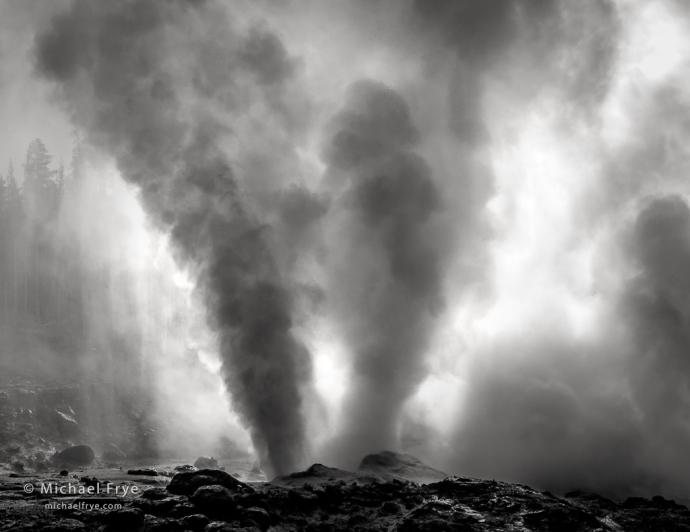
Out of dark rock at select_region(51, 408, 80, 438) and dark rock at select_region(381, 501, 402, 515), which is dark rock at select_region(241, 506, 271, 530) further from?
dark rock at select_region(51, 408, 80, 438)

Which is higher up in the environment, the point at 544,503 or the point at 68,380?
the point at 68,380

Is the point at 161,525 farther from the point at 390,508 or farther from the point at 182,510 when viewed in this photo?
the point at 390,508

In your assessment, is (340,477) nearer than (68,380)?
Yes

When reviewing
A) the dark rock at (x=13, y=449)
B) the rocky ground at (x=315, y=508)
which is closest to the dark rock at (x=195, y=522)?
the rocky ground at (x=315, y=508)

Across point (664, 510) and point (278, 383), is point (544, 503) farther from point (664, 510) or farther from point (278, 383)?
point (278, 383)

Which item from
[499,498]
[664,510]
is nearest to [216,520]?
[499,498]

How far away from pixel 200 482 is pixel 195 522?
18.4ft

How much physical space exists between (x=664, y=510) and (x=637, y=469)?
19.3 meters

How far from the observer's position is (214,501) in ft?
93.1

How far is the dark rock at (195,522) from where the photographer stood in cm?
2577

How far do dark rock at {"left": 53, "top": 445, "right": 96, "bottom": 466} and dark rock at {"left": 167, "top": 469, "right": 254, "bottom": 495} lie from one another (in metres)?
32.2

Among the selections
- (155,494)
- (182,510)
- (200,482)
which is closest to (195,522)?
(182,510)

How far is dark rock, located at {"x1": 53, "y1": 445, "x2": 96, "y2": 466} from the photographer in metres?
56.2

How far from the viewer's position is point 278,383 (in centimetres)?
4747
